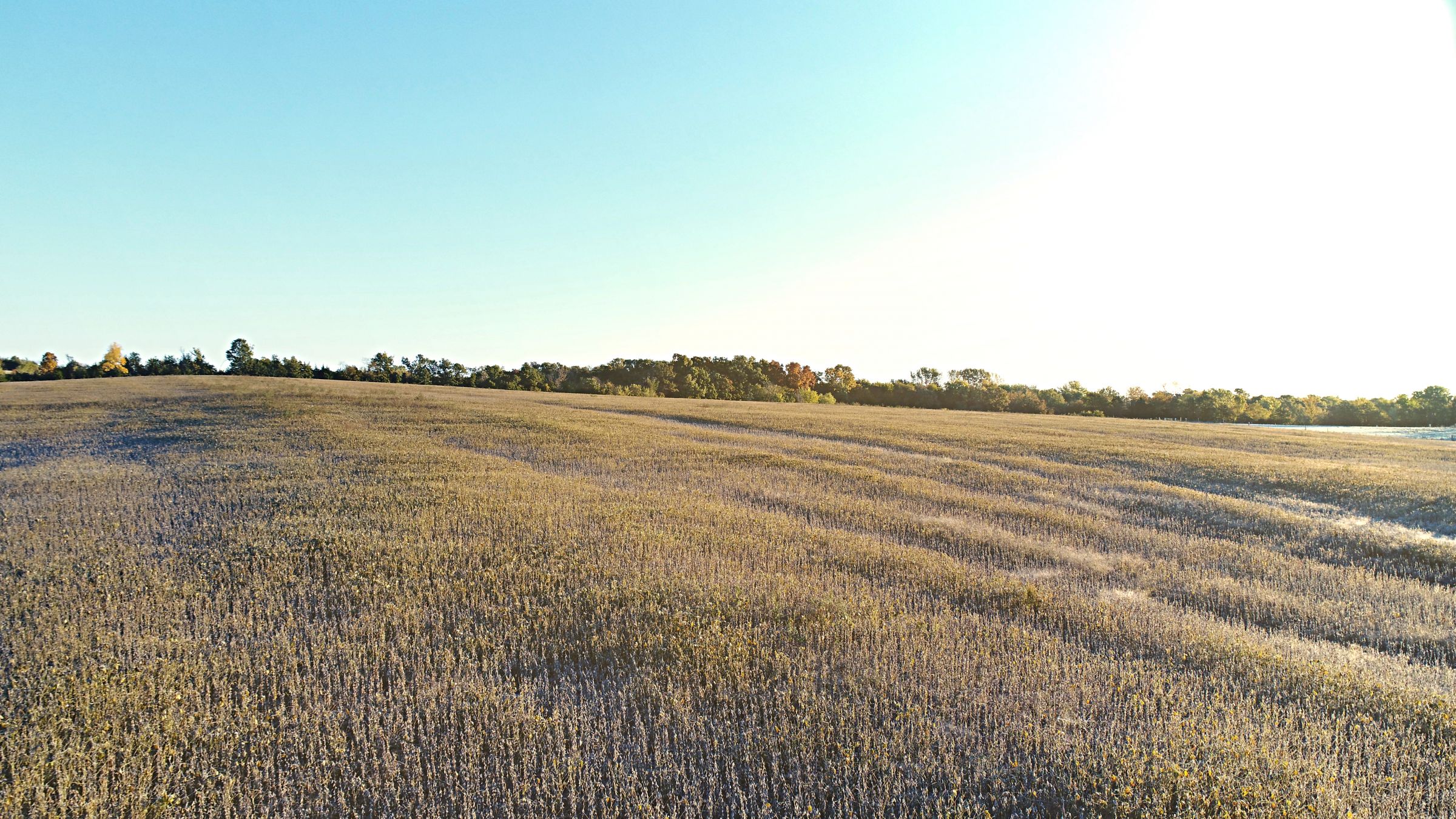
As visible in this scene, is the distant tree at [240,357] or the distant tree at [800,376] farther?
the distant tree at [800,376]

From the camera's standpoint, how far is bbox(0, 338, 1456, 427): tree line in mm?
69188

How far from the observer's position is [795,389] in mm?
96562

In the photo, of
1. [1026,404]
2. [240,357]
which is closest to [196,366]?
[240,357]

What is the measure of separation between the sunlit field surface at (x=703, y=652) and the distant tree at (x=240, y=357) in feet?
237

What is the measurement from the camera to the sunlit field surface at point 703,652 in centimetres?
391

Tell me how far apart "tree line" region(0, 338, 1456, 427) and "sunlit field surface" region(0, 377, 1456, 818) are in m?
60.8

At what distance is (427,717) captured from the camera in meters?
4.49

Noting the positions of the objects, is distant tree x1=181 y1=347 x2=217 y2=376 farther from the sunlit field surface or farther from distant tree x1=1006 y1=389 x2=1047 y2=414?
distant tree x1=1006 y1=389 x2=1047 y2=414

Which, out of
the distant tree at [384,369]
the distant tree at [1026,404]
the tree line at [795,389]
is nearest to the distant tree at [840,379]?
the tree line at [795,389]

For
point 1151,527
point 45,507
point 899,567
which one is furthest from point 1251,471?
point 45,507

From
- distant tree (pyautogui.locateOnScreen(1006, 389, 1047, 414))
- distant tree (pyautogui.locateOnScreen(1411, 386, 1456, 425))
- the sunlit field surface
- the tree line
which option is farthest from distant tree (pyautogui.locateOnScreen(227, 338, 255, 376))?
distant tree (pyautogui.locateOnScreen(1411, 386, 1456, 425))

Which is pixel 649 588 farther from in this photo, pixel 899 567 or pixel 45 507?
pixel 45 507

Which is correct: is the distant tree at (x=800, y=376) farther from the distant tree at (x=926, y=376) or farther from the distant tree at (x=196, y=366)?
the distant tree at (x=196, y=366)

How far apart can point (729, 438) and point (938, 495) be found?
12.8 metres
